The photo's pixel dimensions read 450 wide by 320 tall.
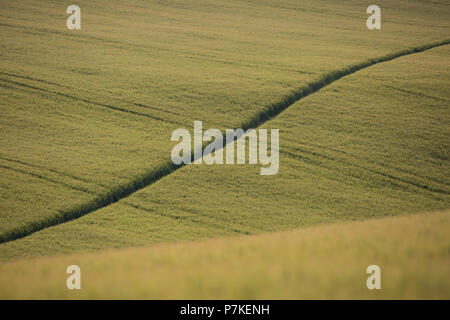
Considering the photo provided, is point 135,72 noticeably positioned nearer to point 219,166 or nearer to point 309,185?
point 219,166

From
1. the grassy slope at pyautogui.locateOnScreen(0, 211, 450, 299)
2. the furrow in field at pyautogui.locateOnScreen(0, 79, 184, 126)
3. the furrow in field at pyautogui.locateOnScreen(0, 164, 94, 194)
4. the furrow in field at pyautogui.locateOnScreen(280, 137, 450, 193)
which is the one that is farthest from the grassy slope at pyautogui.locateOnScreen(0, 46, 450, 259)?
the grassy slope at pyautogui.locateOnScreen(0, 211, 450, 299)

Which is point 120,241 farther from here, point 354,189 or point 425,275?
point 425,275

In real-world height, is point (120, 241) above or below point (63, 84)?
below

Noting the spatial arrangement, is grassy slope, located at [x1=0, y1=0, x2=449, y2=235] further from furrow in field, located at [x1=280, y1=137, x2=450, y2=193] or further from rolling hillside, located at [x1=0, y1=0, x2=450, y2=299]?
furrow in field, located at [x1=280, y1=137, x2=450, y2=193]

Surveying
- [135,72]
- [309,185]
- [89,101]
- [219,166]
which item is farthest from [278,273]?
[135,72]

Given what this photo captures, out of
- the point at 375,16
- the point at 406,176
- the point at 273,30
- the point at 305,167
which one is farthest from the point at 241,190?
the point at 375,16

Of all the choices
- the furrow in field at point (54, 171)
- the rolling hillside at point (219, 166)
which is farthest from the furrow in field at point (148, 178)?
the furrow in field at point (54, 171)
